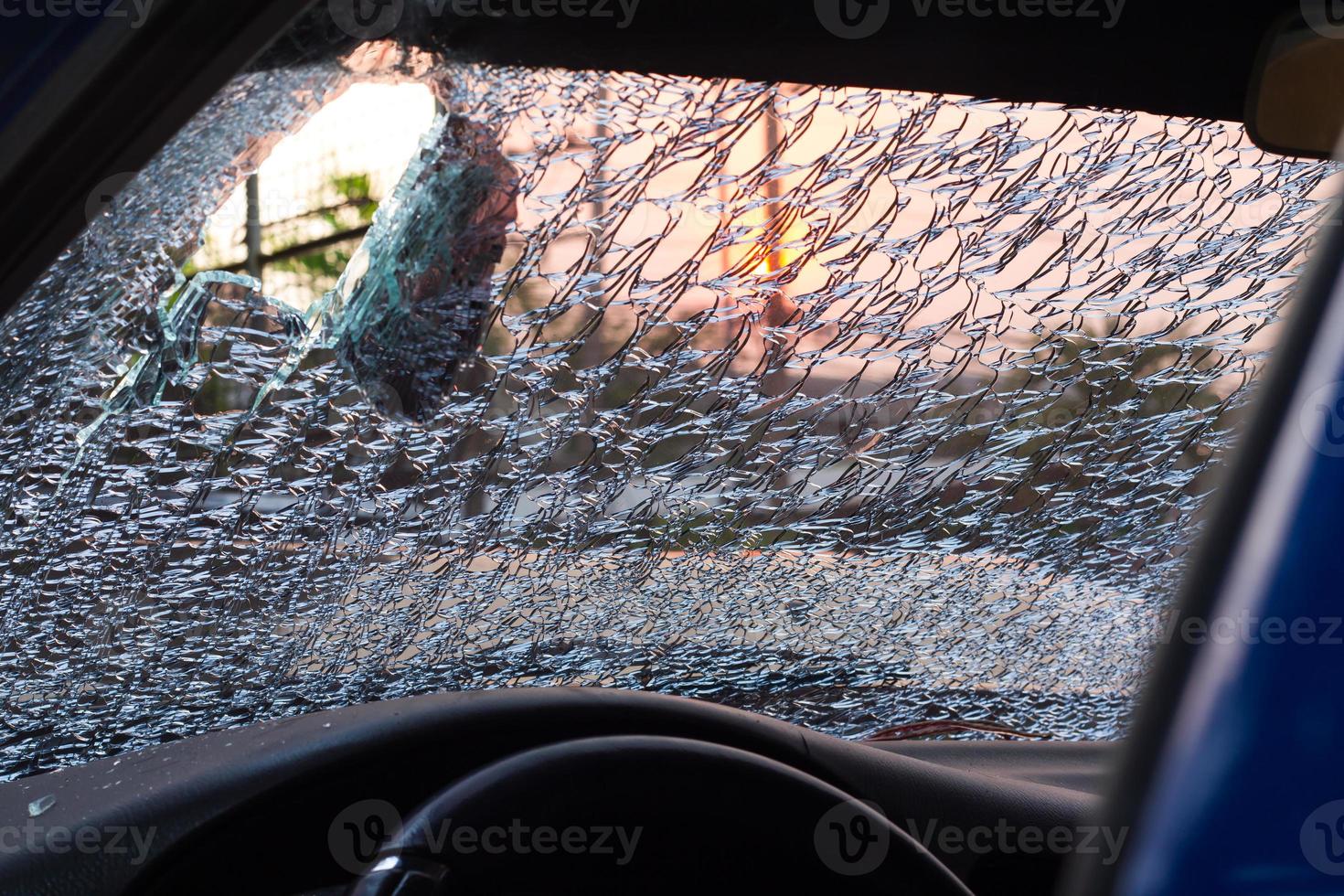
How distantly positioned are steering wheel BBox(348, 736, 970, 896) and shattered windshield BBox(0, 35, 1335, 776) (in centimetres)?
36

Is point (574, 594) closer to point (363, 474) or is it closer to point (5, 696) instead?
point (363, 474)

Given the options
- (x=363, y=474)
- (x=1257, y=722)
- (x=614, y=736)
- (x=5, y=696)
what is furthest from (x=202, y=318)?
(x=1257, y=722)

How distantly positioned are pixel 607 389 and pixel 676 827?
21.3 inches

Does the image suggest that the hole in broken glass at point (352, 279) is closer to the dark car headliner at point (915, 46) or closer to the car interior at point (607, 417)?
the car interior at point (607, 417)

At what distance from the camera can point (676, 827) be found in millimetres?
1319

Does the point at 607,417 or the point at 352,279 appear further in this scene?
the point at 607,417

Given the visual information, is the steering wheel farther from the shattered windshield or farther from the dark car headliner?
the dark car headliner

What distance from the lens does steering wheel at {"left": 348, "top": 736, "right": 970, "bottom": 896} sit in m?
1.25

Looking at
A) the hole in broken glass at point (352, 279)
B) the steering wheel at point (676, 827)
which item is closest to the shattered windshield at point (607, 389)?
the hole in broken glass at point (352, 279)

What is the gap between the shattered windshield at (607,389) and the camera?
52.7 inches

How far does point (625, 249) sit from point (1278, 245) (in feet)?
2.93

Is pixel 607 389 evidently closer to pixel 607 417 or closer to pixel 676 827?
Answer: pixel 607 417

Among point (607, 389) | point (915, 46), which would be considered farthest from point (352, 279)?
point (915, 46)

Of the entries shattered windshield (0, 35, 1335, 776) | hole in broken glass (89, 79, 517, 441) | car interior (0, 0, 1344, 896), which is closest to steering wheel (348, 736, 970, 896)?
car interior (0, 0, 1344, 896)
